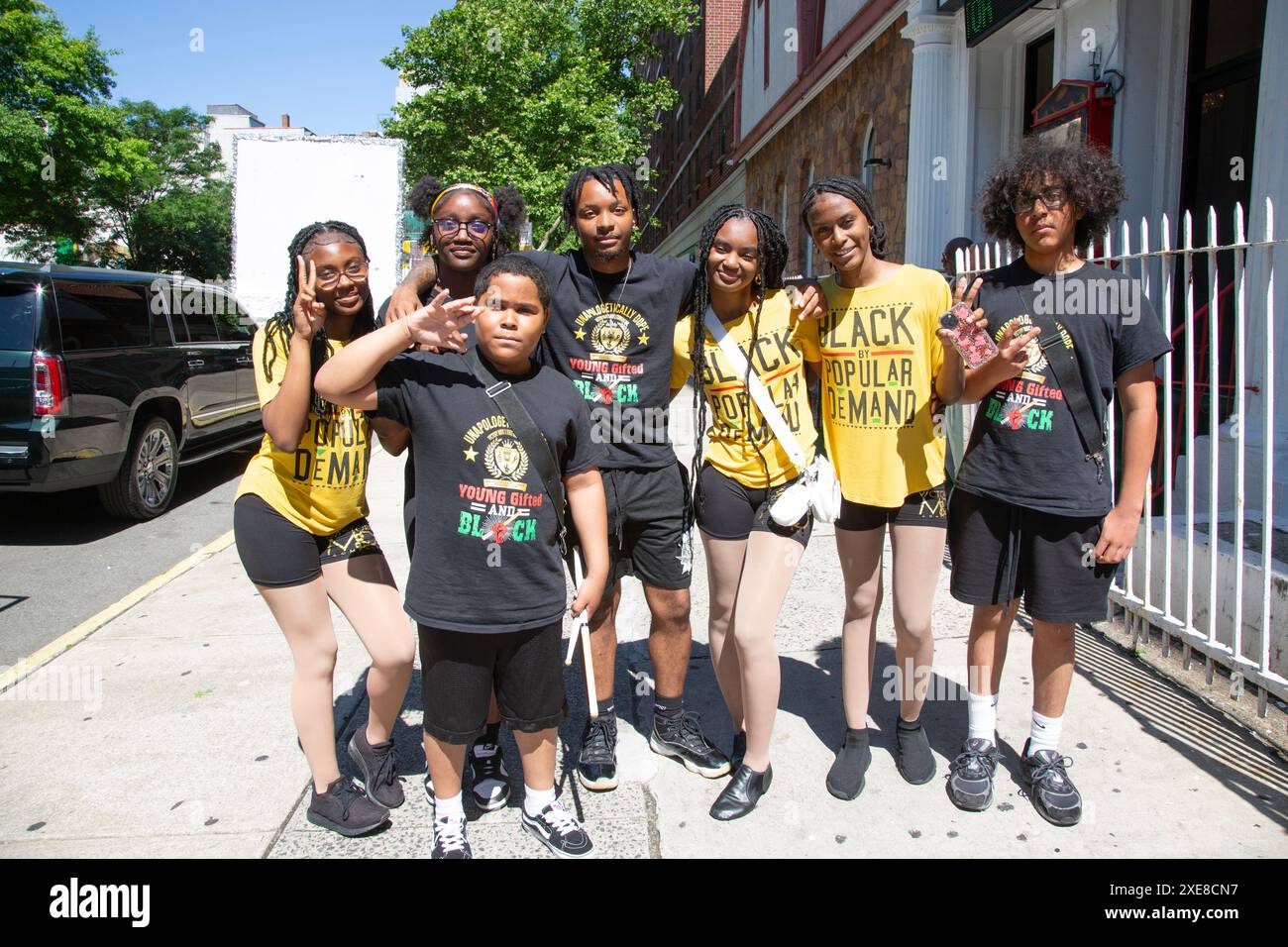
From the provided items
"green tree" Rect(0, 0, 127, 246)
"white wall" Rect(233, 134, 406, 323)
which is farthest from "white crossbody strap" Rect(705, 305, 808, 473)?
"green tree" Rect(0, 0, 127, 246)

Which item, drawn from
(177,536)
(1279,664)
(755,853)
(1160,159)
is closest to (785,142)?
(1160,159)

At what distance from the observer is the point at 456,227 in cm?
289

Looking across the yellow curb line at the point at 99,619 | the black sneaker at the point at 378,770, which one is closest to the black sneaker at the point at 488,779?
the black sneaker at the point at 378,770

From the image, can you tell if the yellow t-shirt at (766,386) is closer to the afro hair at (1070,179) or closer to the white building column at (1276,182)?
the afro hair at (1070,179)

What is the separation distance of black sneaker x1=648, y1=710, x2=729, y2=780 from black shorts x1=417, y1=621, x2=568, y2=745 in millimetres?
749

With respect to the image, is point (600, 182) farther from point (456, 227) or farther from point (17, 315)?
point (17, 315)

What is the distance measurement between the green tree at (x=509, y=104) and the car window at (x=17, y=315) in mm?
13358

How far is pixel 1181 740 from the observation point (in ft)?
10.9

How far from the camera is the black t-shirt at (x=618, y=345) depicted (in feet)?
9.59

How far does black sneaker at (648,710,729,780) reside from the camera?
3.11 m

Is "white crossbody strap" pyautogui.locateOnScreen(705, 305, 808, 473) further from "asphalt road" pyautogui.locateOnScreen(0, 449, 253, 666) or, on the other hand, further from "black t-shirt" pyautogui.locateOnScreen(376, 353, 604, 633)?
"asphalt road" pyautogui.locateOnScreen(0, 449, 253, 666)
